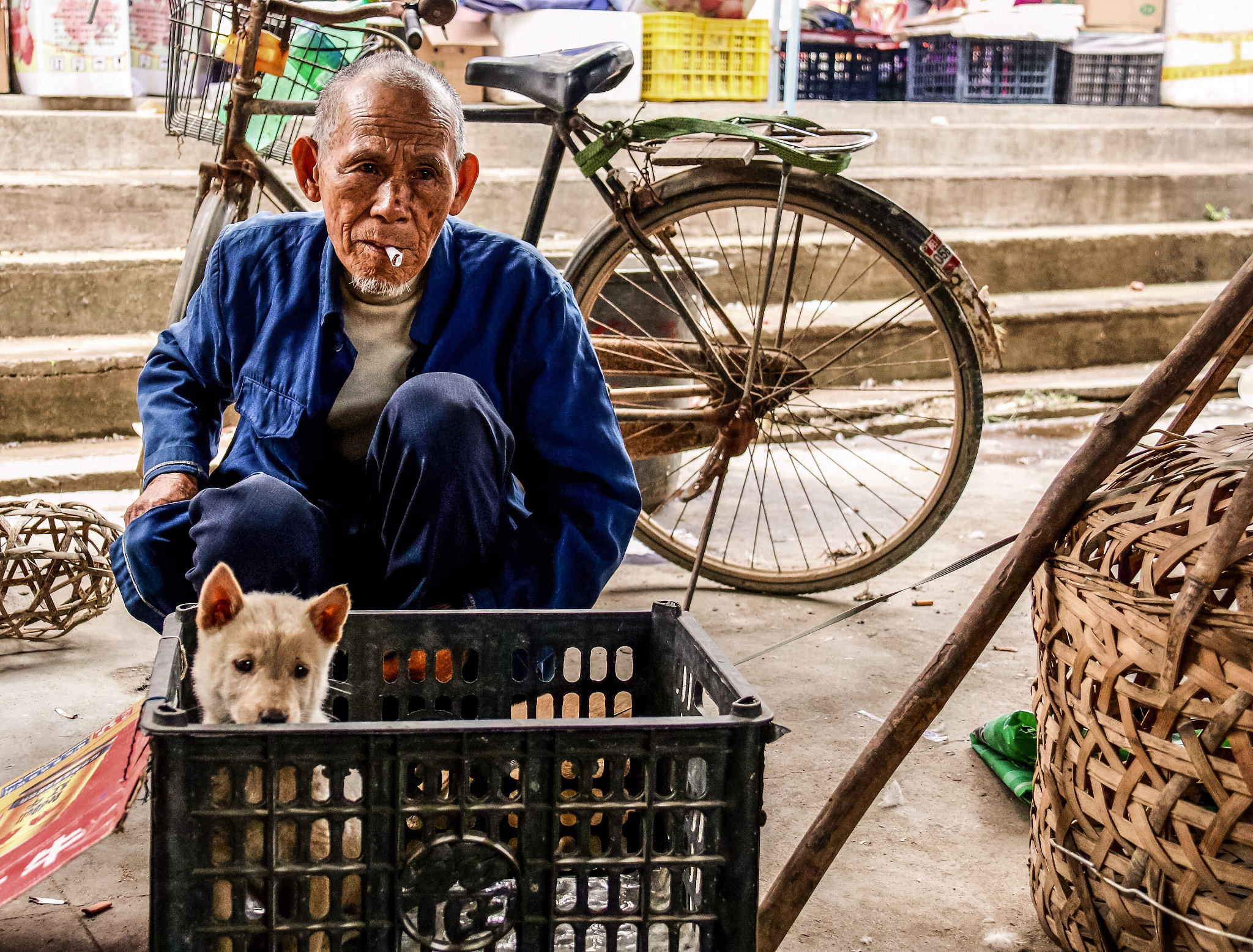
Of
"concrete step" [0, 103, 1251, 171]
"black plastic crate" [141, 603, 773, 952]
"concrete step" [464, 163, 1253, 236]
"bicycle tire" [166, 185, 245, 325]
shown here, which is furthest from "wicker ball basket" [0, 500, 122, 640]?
"concrete step" [464, 163, 1253, 236]

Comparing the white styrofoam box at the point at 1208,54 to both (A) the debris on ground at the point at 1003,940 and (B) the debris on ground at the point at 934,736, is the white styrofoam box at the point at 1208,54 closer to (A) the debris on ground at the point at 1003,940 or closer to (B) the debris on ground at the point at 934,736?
(B) the debris on ground at the point at 934,736

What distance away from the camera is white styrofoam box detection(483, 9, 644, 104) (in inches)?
204

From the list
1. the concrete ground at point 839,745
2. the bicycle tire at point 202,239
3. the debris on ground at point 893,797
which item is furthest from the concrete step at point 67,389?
the debris on ground at point 893,797

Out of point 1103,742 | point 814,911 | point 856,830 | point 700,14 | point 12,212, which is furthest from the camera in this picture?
point 700,14

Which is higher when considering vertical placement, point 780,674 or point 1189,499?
point 1189,499

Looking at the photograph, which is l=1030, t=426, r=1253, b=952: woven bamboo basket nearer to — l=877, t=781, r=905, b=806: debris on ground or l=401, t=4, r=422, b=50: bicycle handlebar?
l=877, t=781, r=905, b=806: debris on ground

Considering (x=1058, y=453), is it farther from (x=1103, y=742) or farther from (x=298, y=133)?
(x=1103, y=742)

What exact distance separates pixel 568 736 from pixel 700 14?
4.95 metres

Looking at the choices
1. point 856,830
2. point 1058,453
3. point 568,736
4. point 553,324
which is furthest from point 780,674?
point 1058,453

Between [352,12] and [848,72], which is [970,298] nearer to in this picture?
[352,12]

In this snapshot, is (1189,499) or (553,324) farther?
(553,324)

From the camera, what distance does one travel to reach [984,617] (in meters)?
1.48

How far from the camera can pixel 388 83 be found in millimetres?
1661

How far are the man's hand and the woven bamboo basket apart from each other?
1142 mm
